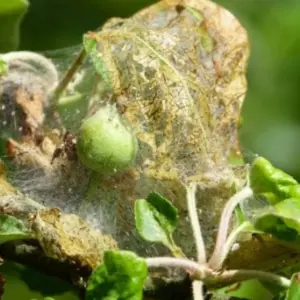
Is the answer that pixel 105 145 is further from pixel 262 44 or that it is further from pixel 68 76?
pixel 262 44

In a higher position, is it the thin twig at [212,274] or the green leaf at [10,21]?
the green leaf at [10,21]

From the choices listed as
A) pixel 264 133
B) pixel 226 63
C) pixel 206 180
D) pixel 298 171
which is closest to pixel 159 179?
pixel 206 180

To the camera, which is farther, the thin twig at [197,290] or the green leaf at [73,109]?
the green leaf at [73,109]

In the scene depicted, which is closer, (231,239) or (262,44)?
(231,239)

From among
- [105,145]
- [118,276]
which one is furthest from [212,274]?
[105,145]

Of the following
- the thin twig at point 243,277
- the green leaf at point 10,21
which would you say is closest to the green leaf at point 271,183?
the thin twig at point 243,277

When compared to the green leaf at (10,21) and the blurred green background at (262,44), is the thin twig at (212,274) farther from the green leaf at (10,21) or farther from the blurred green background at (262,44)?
the blurred green background at (262,44)
